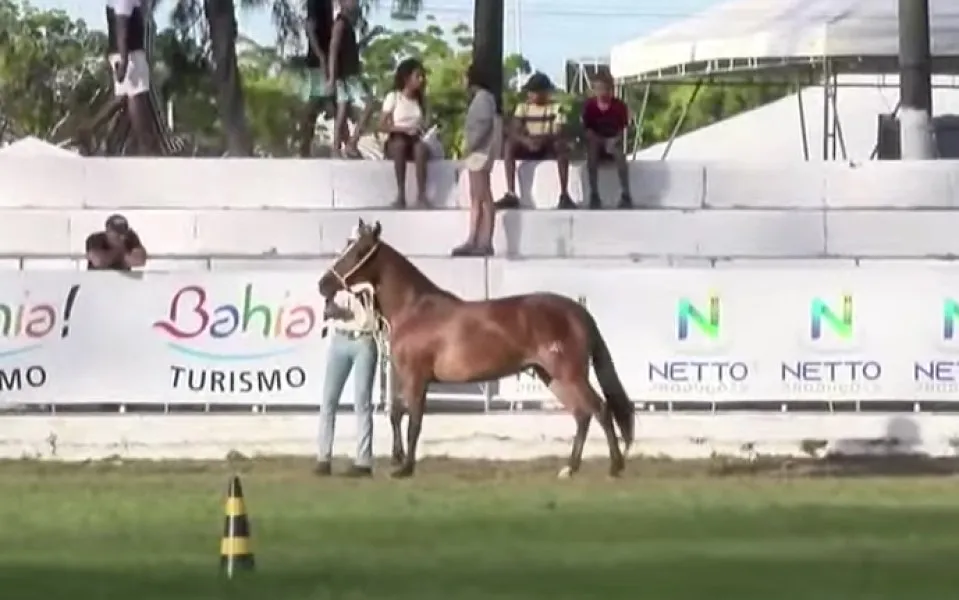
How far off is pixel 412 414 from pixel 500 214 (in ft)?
20.3

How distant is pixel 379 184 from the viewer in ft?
97.2

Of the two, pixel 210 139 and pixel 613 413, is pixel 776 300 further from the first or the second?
pixel 210 139

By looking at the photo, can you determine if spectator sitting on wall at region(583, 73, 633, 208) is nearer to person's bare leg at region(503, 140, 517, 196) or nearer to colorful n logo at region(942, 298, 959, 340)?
person's bare leg at region(503, 140, 517, 196)

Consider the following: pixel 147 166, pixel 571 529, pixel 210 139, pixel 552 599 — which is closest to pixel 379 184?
pixel 147 166

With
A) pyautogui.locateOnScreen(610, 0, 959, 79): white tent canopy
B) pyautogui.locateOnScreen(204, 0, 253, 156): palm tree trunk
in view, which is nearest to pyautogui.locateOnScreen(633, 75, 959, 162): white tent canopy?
pyautogui.locateOnScreen(610, 0, 959, 79): white tent canopy

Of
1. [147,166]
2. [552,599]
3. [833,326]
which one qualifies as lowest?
[552,599]

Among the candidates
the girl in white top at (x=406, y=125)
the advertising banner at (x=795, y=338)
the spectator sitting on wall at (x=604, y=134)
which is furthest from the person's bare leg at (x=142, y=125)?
the advertising banner at (x=795, y=338)

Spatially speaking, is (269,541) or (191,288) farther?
(191,288)

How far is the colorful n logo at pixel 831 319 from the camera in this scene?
24781 millimetres

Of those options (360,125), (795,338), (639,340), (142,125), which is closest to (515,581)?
(639,340)

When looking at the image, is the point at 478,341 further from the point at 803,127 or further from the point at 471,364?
the point at 803,127

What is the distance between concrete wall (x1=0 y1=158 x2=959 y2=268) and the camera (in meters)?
28.6

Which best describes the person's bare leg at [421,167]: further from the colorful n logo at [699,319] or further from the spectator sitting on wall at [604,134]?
the colorful n logo at [699,319]

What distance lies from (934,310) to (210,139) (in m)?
32.5
